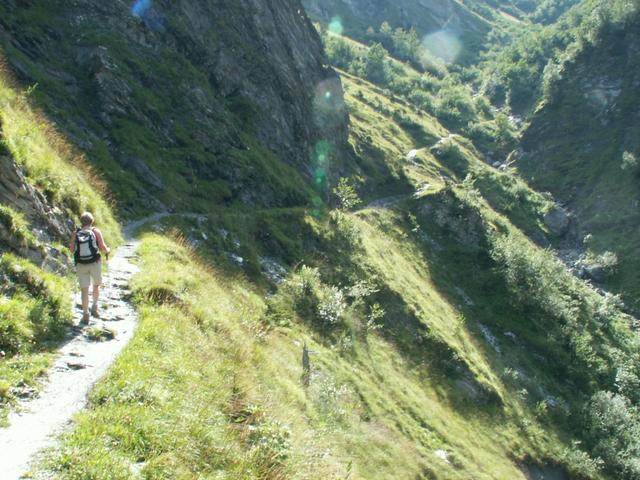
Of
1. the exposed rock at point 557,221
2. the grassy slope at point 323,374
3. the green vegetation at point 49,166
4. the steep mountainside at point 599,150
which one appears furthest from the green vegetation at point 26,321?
the exposed rock at point 557,221

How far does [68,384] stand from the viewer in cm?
909

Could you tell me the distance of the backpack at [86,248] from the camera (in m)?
12.2

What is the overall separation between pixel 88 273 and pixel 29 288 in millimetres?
1374

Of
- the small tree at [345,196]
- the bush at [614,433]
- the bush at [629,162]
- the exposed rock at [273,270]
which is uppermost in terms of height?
the bush at [629,162]

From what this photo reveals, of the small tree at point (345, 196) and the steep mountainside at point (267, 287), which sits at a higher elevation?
the small tree at point (345, 196)

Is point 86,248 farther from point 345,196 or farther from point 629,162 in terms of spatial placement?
point 629,162

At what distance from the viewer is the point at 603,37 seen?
13400 cm

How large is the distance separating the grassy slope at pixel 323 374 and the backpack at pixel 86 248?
2102 millimetres

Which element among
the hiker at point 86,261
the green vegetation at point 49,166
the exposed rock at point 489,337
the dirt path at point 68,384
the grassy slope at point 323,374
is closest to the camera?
the dirt path at point 68,384

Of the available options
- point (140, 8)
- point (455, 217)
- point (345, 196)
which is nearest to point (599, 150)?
point (455, 217)

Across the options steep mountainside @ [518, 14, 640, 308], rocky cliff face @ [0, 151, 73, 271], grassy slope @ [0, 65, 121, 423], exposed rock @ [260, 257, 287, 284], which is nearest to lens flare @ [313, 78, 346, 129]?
exposed rock @ [260, 257, 287, 284]

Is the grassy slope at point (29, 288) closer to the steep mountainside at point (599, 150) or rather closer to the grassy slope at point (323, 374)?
the grassy slope at point (323, 374)

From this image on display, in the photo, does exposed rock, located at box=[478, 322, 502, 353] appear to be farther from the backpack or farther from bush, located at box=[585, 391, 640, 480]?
the backpack

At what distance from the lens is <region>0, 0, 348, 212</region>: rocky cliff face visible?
104 ft
